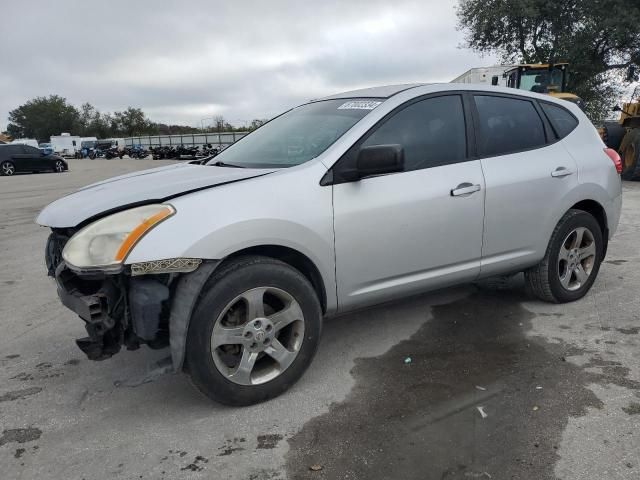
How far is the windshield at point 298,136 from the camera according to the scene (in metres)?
Result: 3.23

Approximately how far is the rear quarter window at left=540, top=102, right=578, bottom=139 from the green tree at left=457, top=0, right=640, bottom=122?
19862 mm

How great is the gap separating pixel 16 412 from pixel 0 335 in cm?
136

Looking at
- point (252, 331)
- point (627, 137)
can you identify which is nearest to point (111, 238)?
point (252, 331)

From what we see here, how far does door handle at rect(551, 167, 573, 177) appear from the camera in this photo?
12.7 feet

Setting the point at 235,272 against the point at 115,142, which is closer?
the point at 235,272

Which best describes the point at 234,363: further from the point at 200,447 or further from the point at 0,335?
the point at 0,335

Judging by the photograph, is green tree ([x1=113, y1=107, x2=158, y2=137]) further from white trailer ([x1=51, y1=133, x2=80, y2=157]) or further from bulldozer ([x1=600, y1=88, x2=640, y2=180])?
bulldozer ([x1=600, y1=88, x2=640, y2=180])

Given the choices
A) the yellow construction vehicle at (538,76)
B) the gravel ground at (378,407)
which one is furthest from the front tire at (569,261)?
the yellow construction vehicle at (538,76)

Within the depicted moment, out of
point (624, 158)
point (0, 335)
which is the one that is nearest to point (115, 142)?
point (624, 158)

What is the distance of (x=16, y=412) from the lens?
2.85 meters

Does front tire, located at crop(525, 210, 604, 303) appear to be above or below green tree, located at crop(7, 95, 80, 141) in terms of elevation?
below

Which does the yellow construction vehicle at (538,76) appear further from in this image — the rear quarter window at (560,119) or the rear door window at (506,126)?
the rear door window at (506,126)

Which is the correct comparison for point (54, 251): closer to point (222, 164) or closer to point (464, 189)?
point (222, 164)

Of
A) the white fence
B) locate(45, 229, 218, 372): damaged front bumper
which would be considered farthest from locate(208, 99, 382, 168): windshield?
the white fence
